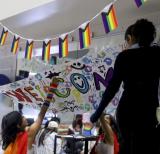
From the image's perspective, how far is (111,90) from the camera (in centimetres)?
130

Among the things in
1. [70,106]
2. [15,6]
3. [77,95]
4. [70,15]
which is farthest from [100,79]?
[15,6]

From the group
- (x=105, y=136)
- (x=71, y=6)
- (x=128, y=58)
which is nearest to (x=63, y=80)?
(x=105, y=136)

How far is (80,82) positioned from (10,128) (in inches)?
21.4

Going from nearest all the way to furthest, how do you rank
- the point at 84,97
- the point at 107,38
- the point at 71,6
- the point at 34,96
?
1. the point at 84,97
2. the point at 34,96
3. the point at 71,6
4. the point at 107,38

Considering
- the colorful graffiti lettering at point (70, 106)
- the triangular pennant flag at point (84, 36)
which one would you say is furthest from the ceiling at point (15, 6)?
the colorful graffiti lettering at point (70, 106)

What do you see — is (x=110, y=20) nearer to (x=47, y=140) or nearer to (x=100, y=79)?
(x=100, y=79)

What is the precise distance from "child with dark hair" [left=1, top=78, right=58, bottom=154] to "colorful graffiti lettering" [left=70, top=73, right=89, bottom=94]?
119 millimetres

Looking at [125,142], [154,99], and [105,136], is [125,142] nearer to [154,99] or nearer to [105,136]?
[154,99]

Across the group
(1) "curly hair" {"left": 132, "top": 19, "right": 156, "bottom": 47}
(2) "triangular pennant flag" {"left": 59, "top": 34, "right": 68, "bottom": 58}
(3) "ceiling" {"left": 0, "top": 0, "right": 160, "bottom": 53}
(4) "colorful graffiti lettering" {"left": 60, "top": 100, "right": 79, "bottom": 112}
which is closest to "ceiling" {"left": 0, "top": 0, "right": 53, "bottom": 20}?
(3) "ceiling" {"left": 0, "top": 0, "right": 160, "bottom": 53}

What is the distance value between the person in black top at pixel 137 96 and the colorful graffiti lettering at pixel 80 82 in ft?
1.83

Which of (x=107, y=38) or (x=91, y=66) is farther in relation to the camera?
(x=107, y=38)

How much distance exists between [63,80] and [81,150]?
1.97 metres

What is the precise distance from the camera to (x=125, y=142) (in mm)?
1333

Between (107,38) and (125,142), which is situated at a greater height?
(107,38)
